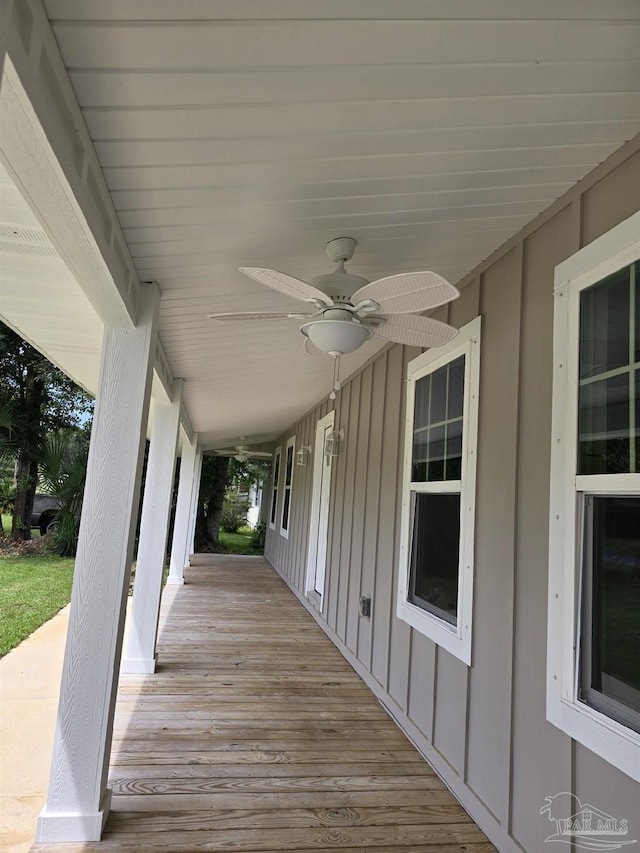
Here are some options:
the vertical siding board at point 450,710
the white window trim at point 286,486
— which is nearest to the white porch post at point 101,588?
the vertical siding board at point 450,710

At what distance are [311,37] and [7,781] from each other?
10.3 feet

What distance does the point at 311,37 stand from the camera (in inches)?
48.3

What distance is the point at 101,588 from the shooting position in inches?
87.8

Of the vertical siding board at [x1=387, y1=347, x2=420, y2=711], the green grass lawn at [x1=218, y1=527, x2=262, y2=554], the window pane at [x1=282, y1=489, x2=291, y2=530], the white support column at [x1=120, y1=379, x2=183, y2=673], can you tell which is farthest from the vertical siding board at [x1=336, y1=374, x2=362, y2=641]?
the green grass lawn at [x1=218, y1=527, x2=262, y2=554]

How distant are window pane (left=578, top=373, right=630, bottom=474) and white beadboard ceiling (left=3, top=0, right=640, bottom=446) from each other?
2.67 feet

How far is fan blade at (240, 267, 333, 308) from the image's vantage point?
180 centimetres

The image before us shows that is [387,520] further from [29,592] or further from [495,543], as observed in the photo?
[29,592]

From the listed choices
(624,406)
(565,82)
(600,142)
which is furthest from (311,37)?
(624,406)

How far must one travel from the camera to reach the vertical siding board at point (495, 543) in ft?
7.06

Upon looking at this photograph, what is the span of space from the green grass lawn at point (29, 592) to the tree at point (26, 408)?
142cm

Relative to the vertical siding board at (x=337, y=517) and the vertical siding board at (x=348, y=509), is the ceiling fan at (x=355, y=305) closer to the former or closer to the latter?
the vertical siding board at (x=348, y=509)

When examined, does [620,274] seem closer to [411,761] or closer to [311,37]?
[311,37]

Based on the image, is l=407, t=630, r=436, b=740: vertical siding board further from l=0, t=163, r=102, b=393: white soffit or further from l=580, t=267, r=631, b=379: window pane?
l=0, t=163, r=102, b=393: white soffit

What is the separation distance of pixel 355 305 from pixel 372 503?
7.97ft
